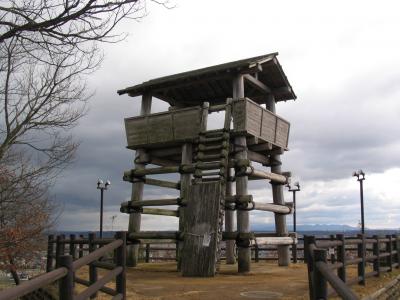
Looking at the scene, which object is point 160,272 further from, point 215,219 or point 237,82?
point 237,82

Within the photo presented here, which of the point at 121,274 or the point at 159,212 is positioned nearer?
the point at 121,274

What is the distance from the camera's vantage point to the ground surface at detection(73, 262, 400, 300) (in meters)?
9.77

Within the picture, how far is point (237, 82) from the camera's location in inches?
606

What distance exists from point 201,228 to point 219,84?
6488 millimetres

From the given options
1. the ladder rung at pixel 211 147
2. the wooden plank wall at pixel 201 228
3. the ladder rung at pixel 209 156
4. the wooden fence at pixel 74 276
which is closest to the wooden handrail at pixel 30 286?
the wooden fence at pixel 74 276

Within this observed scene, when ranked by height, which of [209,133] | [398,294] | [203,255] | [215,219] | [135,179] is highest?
[209,133]

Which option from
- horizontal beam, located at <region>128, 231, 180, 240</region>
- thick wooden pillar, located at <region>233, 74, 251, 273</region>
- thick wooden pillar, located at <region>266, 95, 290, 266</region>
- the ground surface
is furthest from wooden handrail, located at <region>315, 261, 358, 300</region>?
thick wooden pillar, located at <region>266, 95, 290, 266</region>

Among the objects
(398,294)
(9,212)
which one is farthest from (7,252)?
(398,294)

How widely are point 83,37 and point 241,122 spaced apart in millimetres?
A: 8521

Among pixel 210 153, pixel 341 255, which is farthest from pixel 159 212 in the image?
pixel 341 255

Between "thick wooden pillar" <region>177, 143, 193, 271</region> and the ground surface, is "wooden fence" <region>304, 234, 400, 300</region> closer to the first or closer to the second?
the ground surface

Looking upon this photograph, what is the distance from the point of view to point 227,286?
36.4 ft

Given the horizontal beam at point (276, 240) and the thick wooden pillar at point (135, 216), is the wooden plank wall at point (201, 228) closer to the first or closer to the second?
the horizontal beam at point (276, 240)

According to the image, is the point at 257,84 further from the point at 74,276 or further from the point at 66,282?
the point at 66,282
